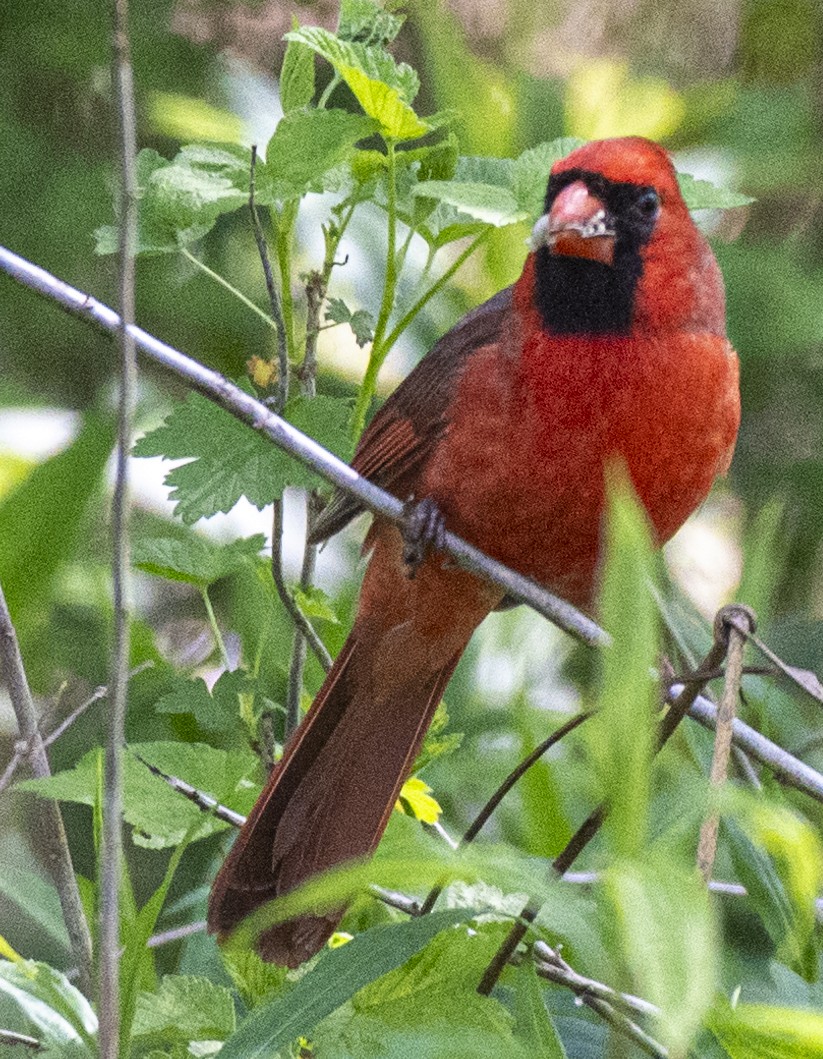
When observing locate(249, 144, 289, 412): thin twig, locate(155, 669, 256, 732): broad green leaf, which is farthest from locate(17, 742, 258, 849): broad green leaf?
locate(249, 144, 289, 412): thin twig

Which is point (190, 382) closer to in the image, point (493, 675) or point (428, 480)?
point (428, 480)

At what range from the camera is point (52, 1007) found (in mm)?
1194

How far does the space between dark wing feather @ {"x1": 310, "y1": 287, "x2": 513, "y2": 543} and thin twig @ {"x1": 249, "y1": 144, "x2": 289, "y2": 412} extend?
0.36m

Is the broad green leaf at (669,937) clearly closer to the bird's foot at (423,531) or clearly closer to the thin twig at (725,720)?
the thin twig at (725,720)

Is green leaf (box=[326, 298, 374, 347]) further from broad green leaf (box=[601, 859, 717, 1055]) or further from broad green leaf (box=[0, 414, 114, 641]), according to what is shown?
broad green leaf (box=[601, 859, 717, 1055])

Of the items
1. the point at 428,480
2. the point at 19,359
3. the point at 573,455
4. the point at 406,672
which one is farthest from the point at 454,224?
the point at 19,359

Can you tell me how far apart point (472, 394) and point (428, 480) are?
0.43 ft

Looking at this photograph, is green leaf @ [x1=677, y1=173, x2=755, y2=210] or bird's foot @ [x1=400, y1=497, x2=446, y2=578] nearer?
green leaf @ [x1=677, y1=173, x2=755, y2=210]

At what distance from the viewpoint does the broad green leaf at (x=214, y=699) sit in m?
1.56

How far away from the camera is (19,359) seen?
318 centimetres

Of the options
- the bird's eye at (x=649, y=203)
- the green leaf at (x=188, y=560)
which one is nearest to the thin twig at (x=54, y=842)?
the green leaf at (x=188, y=560)

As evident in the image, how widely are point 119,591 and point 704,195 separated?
0.87m

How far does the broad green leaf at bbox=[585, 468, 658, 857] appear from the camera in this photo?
770mm

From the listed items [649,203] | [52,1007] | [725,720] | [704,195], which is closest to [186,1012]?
[52,1007]
